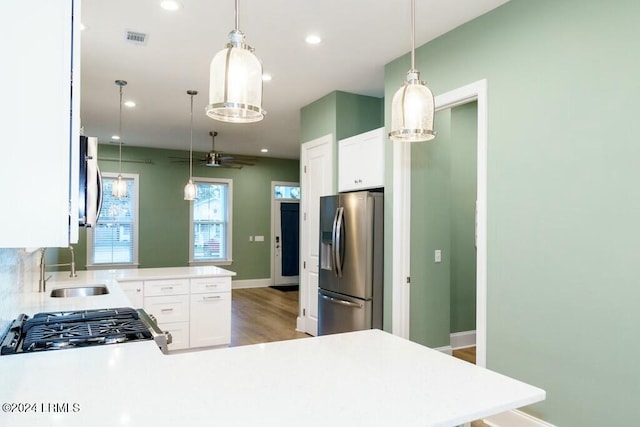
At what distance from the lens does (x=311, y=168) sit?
511 centimetres

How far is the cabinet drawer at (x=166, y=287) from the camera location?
154 inches

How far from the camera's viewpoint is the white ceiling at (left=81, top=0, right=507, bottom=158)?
2.81 metres

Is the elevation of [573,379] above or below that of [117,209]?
below

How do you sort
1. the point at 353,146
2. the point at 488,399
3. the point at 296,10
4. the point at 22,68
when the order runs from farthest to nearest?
the point at 353,146
the point at 296,10
the point at 488,399
the point at 22,68

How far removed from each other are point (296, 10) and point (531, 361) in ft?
8.89

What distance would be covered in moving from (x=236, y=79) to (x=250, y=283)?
812 cm

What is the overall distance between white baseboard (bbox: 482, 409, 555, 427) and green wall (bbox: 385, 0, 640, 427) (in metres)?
0.04

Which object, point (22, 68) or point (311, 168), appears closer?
point (22, 68)

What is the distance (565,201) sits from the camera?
7.61 ft

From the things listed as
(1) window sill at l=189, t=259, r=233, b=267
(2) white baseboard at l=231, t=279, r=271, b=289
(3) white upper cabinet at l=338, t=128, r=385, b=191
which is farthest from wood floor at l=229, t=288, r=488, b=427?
(3) white upper cabinet at l=338, t=128, r=385, b=191

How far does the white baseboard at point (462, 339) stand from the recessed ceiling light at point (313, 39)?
321cm

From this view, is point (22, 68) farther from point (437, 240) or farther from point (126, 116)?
point (126, 116)

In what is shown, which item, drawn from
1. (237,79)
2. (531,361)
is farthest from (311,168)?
(237,79)

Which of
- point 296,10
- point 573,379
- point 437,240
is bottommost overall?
point 573,379
